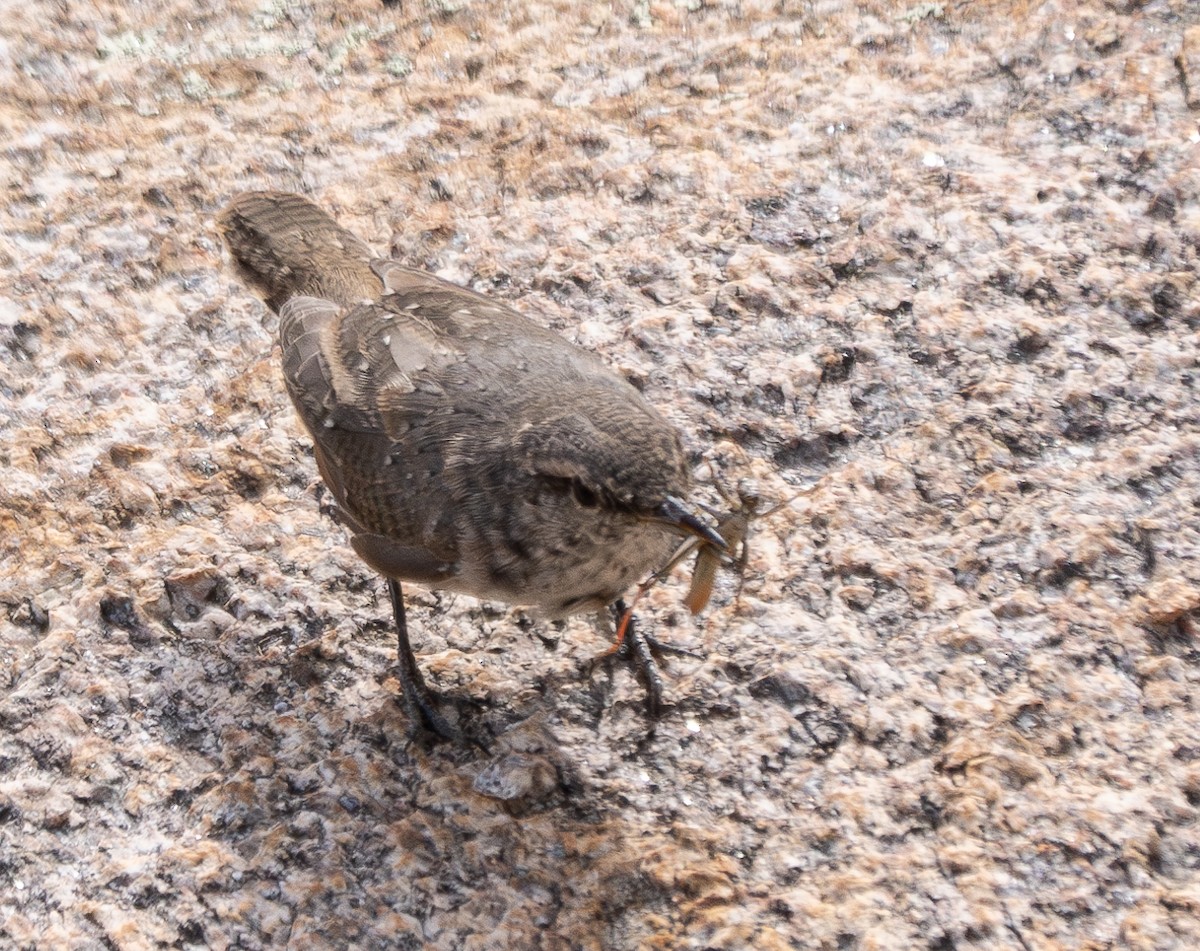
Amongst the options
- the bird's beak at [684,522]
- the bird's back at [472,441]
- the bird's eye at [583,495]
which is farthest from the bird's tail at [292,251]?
the bird's beak at [684,522]

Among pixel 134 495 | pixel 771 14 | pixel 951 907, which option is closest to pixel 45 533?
pixel 134 495

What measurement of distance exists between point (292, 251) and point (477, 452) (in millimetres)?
1211

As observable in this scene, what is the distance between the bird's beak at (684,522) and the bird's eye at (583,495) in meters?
0.19

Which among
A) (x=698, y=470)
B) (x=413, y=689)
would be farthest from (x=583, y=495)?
(x=698, y=470)

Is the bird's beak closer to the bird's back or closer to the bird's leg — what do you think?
the bird's back

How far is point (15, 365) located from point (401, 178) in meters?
1.59

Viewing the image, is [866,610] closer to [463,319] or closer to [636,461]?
[636,461]

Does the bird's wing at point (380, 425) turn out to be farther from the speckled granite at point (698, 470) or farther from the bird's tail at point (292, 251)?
the speckled granite at point (698, 470)

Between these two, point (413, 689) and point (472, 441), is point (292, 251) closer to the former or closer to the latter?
point (472, 441)

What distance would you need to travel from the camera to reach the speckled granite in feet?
10.4

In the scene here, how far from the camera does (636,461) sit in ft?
10.7

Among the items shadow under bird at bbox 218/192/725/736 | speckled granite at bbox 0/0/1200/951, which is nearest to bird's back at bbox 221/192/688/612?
shadow under bird at bbox 218/192/725/736

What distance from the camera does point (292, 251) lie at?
436cm

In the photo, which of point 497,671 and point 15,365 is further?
point 15,365
